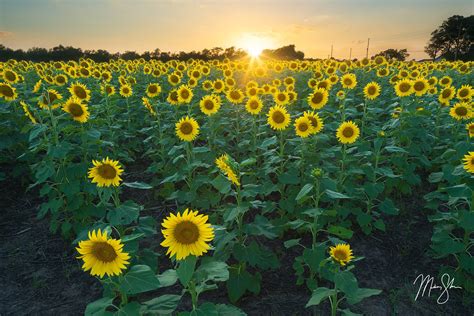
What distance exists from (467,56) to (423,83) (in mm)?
58219

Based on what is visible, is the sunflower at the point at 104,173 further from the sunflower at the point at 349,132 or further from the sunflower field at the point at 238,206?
the sunflower at the point at 349,132

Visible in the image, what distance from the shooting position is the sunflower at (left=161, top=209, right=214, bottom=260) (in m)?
2.39

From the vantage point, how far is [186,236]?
2.39 m

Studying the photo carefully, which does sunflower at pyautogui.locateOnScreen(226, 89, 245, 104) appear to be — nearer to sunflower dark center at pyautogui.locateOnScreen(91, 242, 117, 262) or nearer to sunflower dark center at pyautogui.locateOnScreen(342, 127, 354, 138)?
sunflower dark center at pyautogui.locateOnScreen(342, 127, 354, 138)

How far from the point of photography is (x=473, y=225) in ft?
12.2

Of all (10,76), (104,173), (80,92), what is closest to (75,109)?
(80,92)

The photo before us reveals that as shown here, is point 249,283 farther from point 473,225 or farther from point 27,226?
point 27,226

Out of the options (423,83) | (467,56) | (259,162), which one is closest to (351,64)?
(423,83)

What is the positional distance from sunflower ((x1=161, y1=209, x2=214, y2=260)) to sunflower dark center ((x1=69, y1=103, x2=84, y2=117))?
11.0 feet

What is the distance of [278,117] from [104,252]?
378 cm

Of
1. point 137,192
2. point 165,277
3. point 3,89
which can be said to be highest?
point 3,89

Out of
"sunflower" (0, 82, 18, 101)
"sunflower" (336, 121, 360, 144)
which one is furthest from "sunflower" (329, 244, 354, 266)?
"sunflower" (0, 82, 18, 101)

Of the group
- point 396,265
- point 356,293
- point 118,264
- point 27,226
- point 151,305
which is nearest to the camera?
point 118,264

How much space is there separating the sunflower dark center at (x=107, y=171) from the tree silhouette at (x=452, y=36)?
89376mm
